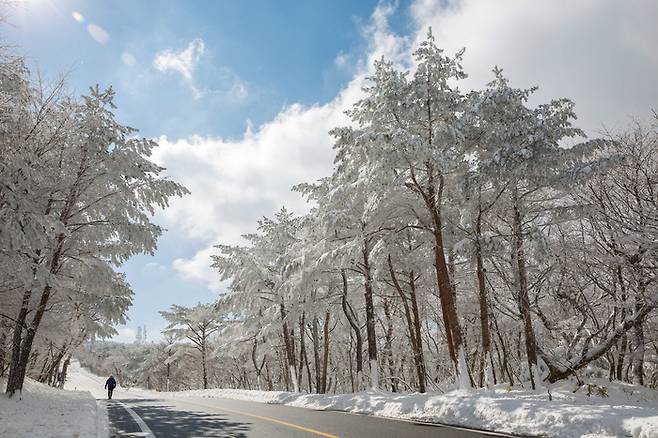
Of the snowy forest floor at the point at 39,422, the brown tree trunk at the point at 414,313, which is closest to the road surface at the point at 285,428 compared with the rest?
the snowy forest floor at the point at 39,422

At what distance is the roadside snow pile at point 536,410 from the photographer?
6973 mm

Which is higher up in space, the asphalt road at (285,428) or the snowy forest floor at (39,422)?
the snowy forest floor at (39,422)

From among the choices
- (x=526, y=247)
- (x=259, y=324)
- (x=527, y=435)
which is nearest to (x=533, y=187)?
(x=526, y=247)

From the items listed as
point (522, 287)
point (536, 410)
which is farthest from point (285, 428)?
point (522, 287)

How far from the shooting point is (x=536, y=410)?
8.34m

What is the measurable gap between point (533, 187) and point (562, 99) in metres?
3.06

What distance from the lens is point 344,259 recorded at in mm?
17562

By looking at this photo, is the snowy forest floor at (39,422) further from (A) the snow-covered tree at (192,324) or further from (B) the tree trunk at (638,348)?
(A) the snow-covered tree at (192,324)

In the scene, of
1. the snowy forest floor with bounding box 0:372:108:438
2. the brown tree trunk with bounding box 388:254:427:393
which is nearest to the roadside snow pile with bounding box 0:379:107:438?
the snowy forest floor with bounding box 0:372:108:438

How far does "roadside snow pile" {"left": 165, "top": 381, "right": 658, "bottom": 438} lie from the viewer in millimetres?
6973

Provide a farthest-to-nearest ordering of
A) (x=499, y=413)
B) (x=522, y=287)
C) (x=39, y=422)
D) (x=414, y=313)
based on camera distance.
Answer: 1. (x=414, y=313)
2. (x=522, y=287)
3. (x=39, y=422)
4. (x=499, y=413)

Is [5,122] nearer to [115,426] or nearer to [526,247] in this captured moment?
[115,426]

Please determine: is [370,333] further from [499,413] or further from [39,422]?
[39,422]

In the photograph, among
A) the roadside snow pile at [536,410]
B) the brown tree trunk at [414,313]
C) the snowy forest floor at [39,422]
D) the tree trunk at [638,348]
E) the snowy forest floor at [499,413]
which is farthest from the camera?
the brown tree trunk at [414,313]
